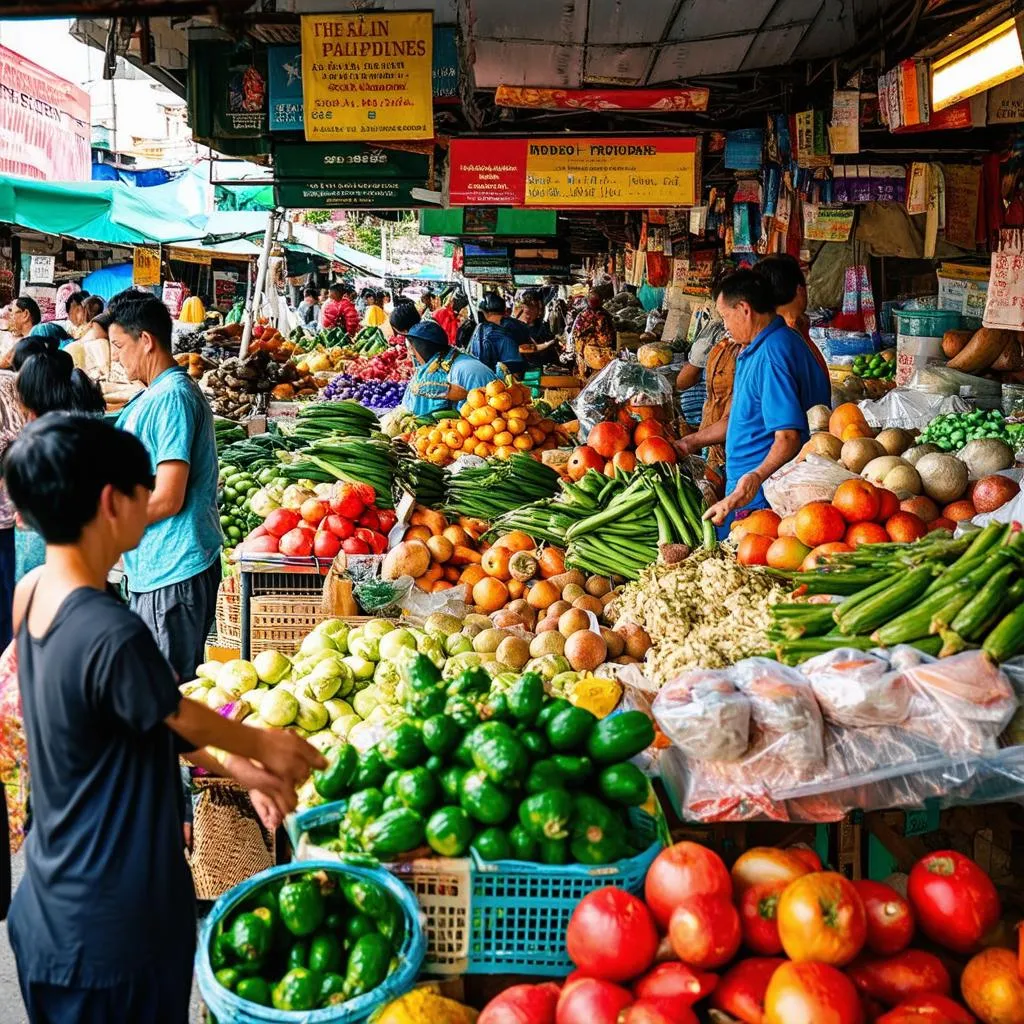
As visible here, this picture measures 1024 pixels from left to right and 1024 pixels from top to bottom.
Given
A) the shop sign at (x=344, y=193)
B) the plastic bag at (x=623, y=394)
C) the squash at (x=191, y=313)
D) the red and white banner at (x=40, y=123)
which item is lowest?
the plastic bag at (x=623, y=394)

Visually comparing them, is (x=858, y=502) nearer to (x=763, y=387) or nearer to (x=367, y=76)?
(x=763, y=387)

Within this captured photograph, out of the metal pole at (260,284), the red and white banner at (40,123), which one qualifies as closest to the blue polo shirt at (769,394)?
the metal pole at (260,284)

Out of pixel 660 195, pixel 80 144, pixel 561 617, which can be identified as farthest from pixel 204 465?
pixel 80 144

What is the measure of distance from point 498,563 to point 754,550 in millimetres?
1441

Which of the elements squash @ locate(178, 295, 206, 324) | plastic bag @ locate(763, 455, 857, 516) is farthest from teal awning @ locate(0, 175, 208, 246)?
plastic bag @ locate(763, 455, 857, 516)

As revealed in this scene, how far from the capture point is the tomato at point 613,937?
229 cm

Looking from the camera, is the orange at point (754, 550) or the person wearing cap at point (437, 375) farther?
the person wearing cap at point (437, 375)

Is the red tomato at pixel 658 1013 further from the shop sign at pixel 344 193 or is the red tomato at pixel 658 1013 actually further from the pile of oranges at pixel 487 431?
the shop sign at pixel 344 193

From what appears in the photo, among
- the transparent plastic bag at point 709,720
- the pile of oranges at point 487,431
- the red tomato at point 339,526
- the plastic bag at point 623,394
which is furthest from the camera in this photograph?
the plastic bag at point 623,394

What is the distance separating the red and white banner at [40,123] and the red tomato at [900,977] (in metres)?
9.81

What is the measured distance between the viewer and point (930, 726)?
2854 mm

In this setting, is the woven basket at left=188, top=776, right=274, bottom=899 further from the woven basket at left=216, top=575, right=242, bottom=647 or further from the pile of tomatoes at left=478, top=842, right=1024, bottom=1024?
the pile of tomatoes at left=478, top=842, right=1024, bottom=1024

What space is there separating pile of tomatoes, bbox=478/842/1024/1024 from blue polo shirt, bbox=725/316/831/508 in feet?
9.93

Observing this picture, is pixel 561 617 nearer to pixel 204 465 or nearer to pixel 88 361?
pixel 204 465
